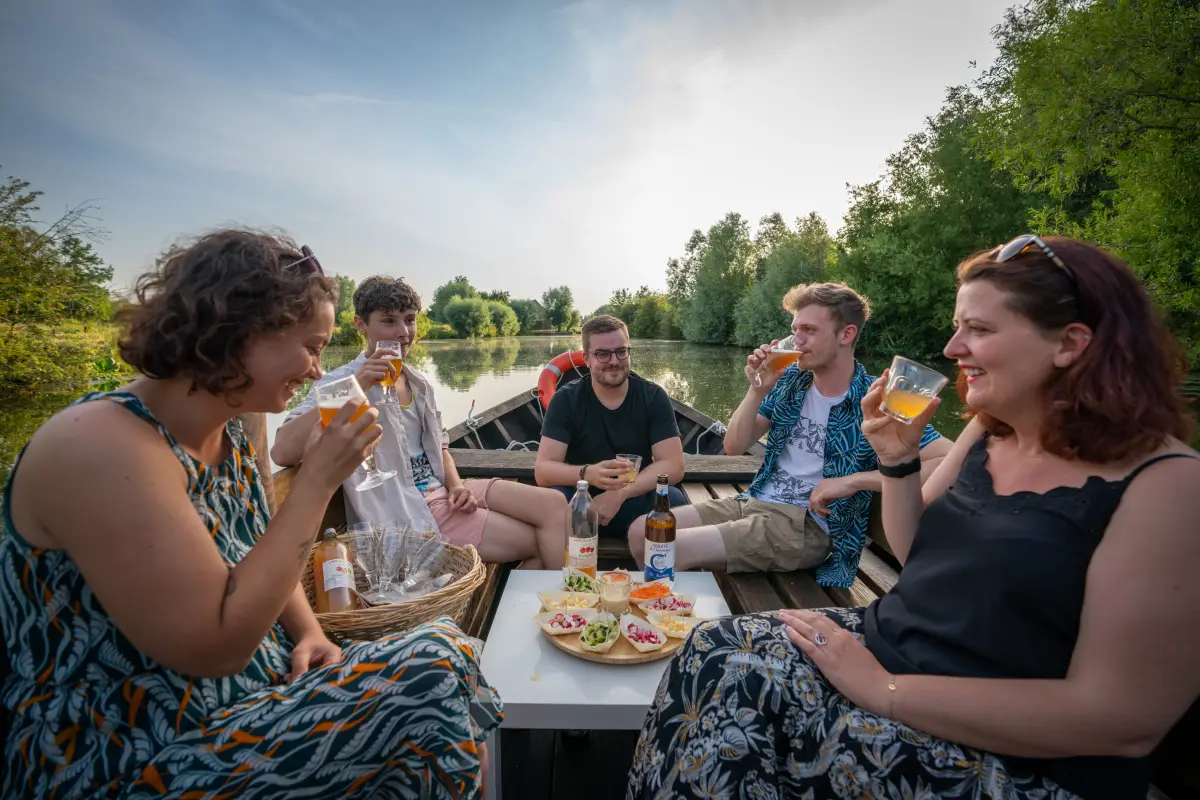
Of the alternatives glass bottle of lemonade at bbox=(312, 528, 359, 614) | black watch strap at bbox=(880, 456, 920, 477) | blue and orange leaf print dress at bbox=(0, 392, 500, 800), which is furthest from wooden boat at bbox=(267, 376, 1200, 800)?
blue and orange leaf print dress at bbox=(0, 392, 500, 800)

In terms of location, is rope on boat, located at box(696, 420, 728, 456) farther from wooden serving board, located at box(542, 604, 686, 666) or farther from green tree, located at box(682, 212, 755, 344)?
green tree, located at box(682, 212, 755, 344)

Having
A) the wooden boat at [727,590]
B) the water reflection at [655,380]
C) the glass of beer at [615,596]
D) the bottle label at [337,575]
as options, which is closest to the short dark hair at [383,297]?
the wooden boat at [727,590]

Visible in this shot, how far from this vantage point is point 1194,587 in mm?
836

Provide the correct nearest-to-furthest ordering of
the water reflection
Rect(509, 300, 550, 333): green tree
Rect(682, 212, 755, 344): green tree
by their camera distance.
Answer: the water reflection
Rect(682, 212, 755, 344): green tree
Rect(509, 300, 550, 333): green tree

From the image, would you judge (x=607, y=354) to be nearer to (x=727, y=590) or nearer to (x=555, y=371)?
(x=727, y=590)

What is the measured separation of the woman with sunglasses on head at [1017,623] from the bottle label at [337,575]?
40.9 inches

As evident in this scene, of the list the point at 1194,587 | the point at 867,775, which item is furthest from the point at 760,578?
the point at 1194,587

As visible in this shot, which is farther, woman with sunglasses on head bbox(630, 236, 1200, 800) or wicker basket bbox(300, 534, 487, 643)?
wicker basket bbox(300, 534, 487, 643)

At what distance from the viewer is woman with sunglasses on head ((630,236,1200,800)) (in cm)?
88

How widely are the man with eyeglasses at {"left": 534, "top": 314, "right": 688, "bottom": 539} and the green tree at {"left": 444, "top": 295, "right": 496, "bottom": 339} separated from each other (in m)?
62.0

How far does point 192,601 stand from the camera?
0.88 m

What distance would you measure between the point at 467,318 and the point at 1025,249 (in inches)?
2526

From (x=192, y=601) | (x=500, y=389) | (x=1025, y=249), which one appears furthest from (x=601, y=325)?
(x=500, y=389)

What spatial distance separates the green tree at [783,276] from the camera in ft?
93.5
